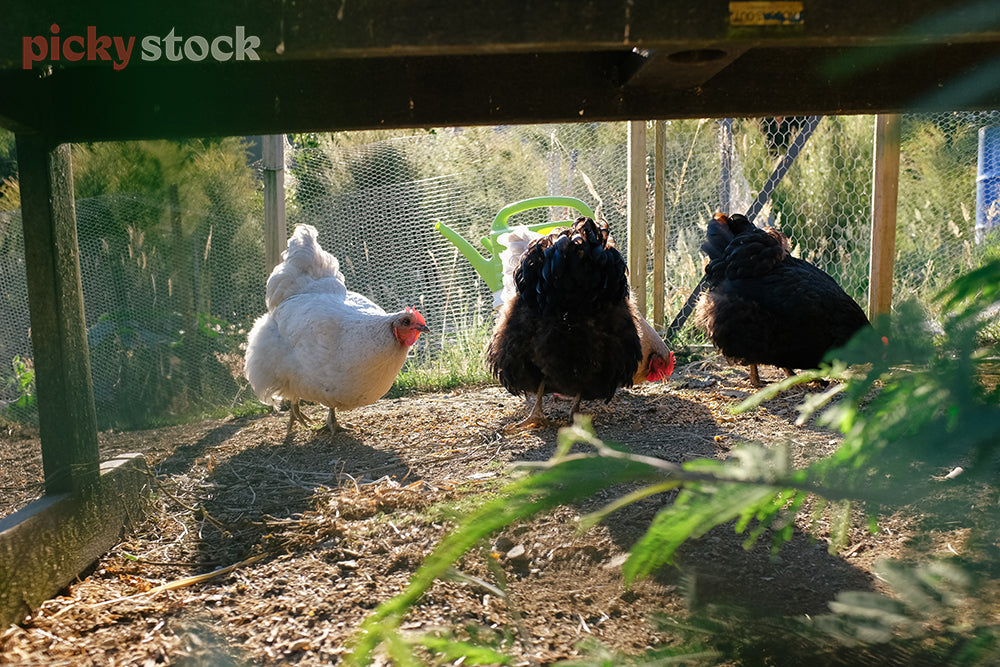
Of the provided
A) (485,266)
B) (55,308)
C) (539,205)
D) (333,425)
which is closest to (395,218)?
(485,266)

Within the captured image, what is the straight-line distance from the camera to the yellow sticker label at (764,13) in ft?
3.23

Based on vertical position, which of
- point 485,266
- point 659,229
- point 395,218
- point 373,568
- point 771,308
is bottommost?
point 373,568

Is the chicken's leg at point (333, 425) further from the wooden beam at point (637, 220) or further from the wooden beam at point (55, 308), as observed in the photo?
the wooden beam at point (637, 220)

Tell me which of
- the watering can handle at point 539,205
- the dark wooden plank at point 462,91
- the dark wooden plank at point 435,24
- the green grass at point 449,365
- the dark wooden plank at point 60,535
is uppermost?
the dark wooden plank at point 462,91

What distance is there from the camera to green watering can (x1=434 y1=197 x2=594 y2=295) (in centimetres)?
514

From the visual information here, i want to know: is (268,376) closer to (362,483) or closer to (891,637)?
(362,483)

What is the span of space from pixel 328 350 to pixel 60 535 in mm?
2104

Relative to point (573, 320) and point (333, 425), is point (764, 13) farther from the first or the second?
point (333, 425)

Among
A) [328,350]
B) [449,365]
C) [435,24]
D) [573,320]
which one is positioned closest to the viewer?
[435,24]

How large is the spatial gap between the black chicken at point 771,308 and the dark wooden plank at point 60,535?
3720 millimetres

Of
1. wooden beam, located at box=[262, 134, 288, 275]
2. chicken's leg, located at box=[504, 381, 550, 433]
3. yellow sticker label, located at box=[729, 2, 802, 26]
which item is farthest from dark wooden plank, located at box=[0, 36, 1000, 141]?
wooden beam, located at box=[262, 134, 288, 275]

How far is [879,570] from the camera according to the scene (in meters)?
0.63

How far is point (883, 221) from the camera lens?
456cm

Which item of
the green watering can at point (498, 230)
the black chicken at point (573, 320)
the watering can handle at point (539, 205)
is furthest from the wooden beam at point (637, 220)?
the black chicken at point (573, 320)
